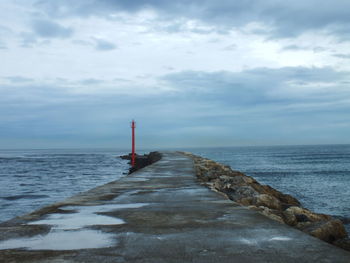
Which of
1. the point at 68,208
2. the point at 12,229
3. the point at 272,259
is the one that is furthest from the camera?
the point at 68,208

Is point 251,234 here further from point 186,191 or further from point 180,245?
point 186,191

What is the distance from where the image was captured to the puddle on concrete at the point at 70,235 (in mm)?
2988

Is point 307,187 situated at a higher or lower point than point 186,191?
lower

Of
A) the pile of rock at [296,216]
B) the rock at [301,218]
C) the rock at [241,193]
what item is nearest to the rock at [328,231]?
the pile of rock at [296,216]

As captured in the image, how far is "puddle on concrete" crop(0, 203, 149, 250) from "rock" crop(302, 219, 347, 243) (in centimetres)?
233

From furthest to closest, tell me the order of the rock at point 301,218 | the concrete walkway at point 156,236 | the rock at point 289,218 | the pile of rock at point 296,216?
the rock at point 301,218 → the rock at point 289,218 → the pile of rock at point 296,216 → the concrete walkway at point 156,236

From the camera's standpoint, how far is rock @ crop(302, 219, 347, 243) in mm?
4535

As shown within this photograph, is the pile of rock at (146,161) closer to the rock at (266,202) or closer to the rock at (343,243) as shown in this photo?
the rock at (266,202)

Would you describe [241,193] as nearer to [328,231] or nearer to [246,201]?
[246,201]

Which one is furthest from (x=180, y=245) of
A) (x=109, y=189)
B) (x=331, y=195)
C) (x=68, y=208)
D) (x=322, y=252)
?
(x=331, y=195)

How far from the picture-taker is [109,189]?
7.25 m

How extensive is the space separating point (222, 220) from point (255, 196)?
9.56ft

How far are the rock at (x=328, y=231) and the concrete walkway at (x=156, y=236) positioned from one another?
0.86 m

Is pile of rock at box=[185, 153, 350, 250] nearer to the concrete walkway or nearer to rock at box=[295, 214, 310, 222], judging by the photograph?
rock at box=[295, 214, 310, 222]
